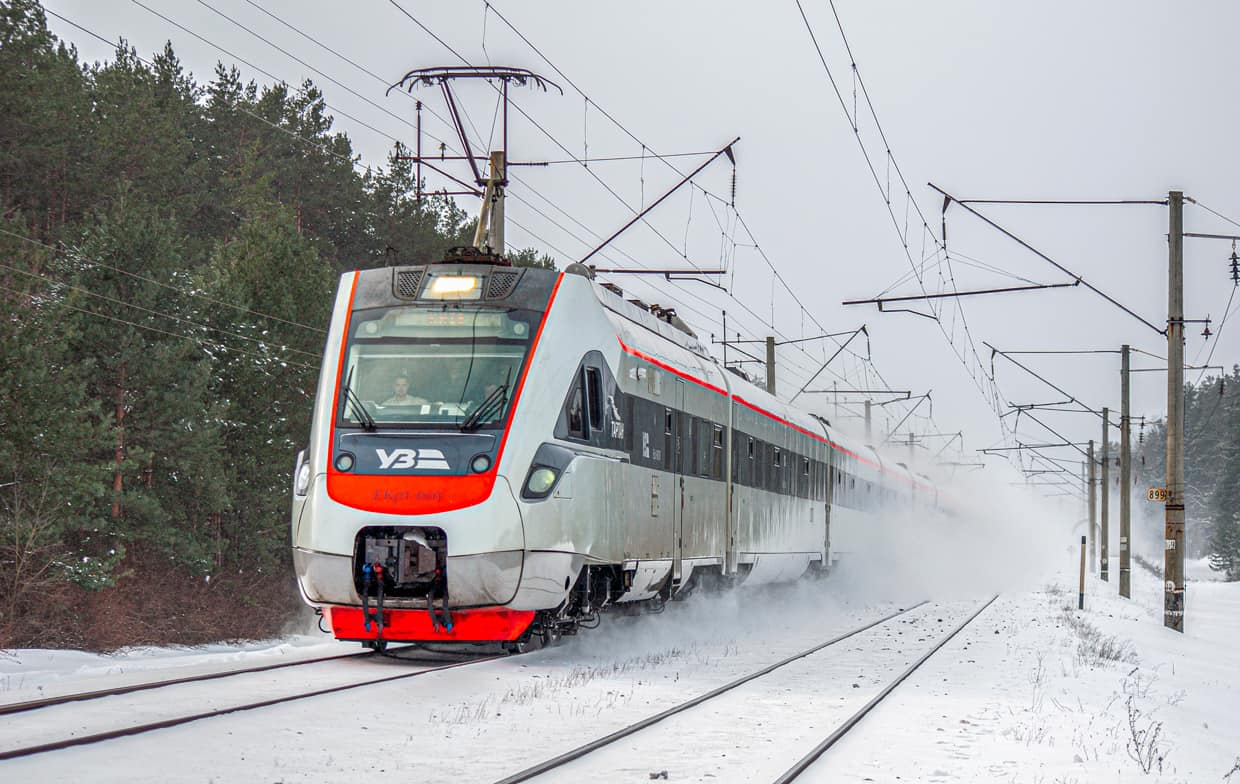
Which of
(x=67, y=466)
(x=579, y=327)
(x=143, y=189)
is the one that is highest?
(x=143, y=189)

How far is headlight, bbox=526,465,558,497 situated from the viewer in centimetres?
1221

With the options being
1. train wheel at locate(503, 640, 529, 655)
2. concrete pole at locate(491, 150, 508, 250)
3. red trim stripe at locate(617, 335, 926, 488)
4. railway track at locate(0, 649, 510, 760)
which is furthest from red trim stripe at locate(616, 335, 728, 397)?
concrete pole at locate(491, 150, 508, 250)

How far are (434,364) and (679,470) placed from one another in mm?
4764

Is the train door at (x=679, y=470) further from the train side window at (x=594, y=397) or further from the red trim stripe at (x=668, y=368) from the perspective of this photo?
the train side window at (x=594, y=397)

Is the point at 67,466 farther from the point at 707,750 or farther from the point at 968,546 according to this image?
the point at 968,546

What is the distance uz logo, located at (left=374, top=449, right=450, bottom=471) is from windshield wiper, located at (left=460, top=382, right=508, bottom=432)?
38 cm

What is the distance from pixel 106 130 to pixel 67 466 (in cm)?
2157

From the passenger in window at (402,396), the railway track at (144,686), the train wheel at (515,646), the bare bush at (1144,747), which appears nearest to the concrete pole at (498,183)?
the passenger in window at (402,396)

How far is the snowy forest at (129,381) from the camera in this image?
20.0 metres

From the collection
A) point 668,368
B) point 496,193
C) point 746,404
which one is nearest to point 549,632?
point 668,368

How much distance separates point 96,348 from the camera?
77.2 ft

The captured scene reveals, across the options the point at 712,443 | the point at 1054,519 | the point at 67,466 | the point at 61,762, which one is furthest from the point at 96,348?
the point at 1054,519

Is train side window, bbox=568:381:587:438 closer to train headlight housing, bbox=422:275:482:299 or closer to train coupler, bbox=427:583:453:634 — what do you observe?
train headlight housing, bbox=422:275:482:299

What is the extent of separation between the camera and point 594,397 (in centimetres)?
1341
